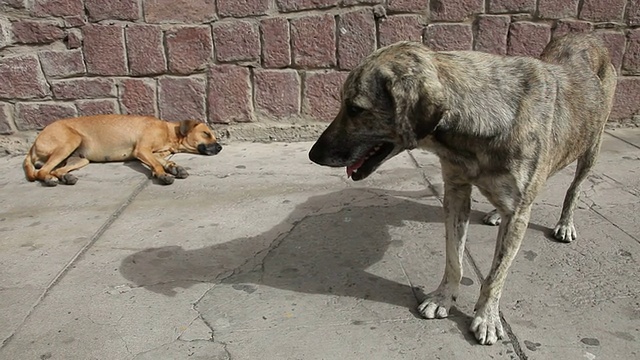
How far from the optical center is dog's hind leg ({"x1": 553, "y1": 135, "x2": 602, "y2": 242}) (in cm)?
340

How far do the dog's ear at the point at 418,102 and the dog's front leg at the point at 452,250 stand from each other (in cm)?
57

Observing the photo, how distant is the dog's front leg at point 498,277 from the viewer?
2465 millimetres

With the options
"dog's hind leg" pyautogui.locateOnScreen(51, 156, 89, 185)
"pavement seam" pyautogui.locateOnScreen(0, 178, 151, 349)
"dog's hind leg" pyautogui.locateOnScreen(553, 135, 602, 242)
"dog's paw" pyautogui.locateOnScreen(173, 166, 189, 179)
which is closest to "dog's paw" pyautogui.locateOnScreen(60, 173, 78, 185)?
"dog's hind leg" pyautogui.locateOnScreen(51, 156, 89, 185)

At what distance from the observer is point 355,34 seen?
5426mm

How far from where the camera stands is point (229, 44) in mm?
5434

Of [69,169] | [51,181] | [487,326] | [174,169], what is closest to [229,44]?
[174,169]

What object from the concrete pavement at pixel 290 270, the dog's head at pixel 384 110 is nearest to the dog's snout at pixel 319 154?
the dog's head at pixel 384 110

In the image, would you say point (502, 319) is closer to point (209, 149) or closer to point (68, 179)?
point (209, 149)

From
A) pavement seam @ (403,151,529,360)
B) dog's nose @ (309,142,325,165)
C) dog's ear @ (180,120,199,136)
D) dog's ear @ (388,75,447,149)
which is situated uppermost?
dog's ear @ (388,75,447,149)

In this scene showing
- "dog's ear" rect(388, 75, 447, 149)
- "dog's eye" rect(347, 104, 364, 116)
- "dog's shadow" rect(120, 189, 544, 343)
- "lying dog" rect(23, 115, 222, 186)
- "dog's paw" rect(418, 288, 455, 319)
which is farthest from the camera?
"lying dog" rect(23, 115, 222, 186)

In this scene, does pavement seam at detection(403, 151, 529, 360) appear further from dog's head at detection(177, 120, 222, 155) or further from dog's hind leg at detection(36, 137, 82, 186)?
dog's hind leg at detection(36, 137, 82, 186)

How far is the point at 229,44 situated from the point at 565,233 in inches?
149

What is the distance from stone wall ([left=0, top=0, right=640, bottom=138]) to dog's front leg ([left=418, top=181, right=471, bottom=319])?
3126mm

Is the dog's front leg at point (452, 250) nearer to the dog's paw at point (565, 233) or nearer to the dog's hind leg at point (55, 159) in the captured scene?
the dog's paw at point (565, 233)
